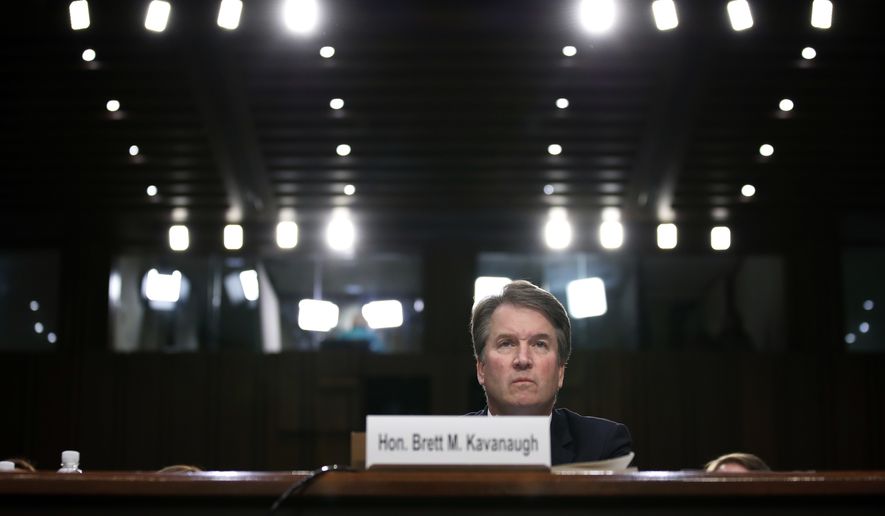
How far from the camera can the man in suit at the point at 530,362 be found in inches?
112

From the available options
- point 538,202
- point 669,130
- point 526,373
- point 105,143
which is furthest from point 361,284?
point 526,373

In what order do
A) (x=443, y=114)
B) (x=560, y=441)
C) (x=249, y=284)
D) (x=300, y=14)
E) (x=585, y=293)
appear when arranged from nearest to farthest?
(x=560, y=441)
(x=300, y=14)
(x=443, y=114)
(x=585, y=293)
(x=249, y=284)

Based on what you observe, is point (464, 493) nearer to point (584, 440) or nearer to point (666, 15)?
point (584, 440)

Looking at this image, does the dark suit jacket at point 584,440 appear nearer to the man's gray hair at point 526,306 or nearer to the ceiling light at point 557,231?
the man's gray hair at point 526,306

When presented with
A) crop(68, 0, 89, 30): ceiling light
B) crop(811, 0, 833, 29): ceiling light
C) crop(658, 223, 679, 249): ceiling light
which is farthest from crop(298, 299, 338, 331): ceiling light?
crop(811, 0, 833, 29): ceiling light

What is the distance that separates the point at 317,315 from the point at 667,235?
3578 mm

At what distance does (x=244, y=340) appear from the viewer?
1079 centimetres

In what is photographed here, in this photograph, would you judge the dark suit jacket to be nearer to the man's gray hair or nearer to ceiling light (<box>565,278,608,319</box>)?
the man's gray hair

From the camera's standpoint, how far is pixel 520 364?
2971mm

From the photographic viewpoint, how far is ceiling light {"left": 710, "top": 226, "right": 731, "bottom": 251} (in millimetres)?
10375

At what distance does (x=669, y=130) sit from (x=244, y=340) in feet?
15.7

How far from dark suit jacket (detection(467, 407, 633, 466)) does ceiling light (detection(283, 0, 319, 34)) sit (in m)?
5.44

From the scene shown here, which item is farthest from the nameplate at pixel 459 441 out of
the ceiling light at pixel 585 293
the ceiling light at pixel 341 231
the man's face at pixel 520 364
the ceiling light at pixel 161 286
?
the ceiling light at pixel 161 286

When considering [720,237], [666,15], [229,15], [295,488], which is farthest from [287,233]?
[295,488]
